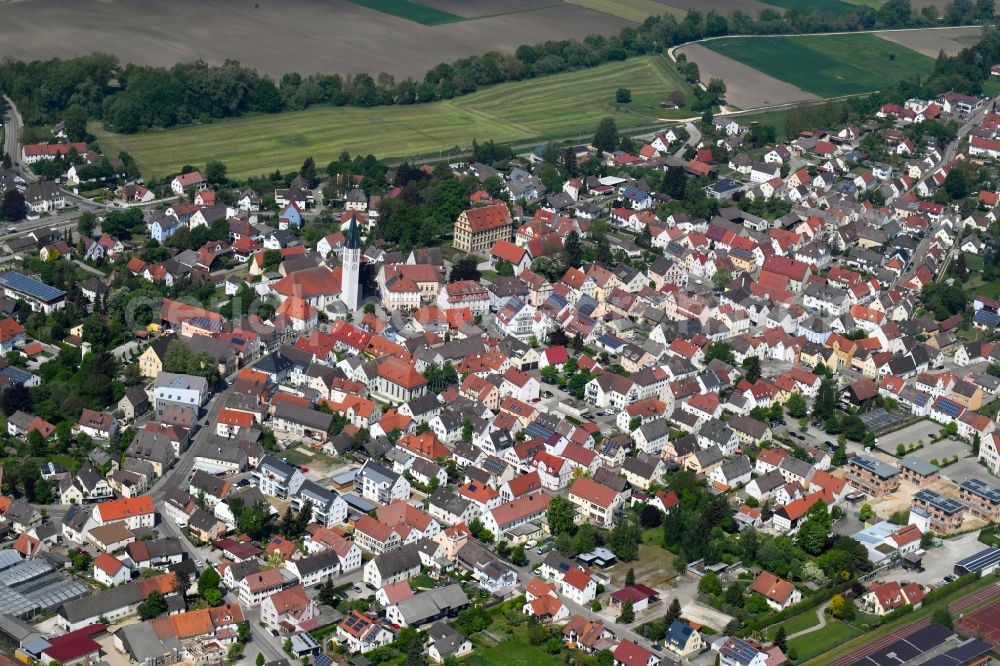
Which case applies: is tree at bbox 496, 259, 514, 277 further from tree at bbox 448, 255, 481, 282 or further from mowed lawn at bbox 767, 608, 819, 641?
mowed lawn at bbox 767, 608, 819, 641

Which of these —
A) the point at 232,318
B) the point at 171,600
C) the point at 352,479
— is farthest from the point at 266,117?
the point at 171,600

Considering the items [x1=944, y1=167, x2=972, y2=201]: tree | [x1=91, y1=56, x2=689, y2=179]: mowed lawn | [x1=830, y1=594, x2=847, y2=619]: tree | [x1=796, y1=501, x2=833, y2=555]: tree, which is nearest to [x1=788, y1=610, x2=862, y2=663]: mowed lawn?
[x1=830, y1=594, x2=847, y2=619]: tree

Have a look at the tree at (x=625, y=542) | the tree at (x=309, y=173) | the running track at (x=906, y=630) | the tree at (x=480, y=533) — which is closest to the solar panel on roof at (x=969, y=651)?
the running track at (x=906, y=630)

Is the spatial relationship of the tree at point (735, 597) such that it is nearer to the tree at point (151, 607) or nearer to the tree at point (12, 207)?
the tree at point (151, 607)

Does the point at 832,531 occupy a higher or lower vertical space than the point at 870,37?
lower

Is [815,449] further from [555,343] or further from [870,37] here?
[870,37]

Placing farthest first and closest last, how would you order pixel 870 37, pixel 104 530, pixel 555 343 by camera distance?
pixel 870 37 < pixel 555 343 < pixel 104 530

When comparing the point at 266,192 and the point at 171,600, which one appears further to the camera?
the point at 266,192

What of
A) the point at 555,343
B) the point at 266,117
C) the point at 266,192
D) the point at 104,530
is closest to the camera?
the point at 104,530

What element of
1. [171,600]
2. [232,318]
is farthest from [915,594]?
[232,318]
